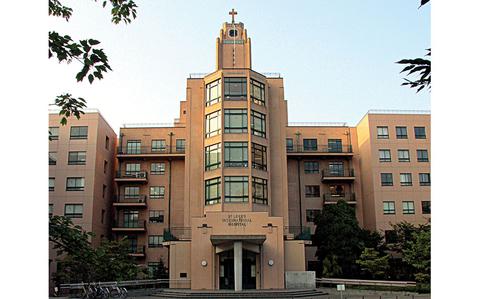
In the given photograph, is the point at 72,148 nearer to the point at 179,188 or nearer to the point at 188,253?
the point at 179,188

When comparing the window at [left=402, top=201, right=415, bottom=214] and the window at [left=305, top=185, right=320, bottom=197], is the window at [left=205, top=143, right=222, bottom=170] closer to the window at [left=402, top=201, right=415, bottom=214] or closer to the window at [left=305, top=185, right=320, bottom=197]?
the window at [left=305, top=185, right=320, bottom=197]

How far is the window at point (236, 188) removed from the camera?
2688 cm

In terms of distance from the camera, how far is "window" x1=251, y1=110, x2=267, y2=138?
93.8 feet

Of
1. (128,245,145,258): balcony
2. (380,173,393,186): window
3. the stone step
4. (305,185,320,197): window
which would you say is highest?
(380,173,393,186): window

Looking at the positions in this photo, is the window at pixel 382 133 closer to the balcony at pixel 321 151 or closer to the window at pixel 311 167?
the balcony at pixel 321 151

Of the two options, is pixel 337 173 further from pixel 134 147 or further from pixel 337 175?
pixel 134 147

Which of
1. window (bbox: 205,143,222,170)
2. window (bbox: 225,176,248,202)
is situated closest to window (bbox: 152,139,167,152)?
window (bbox: 205,143,222,170)

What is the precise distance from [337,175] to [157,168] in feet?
43.4

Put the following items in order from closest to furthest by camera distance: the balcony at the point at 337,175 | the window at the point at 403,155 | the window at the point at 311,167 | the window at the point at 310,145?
the window at the point at 403,155 < the balcony at the point at 337,175 < the window at the point at 311,167 < the window at the point at 310,145

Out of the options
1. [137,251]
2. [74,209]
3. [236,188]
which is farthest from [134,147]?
[236,188]

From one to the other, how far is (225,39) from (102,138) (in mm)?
11058

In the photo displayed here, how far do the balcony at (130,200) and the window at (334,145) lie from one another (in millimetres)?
14131

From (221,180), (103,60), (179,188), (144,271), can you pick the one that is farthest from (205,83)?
(103,60)

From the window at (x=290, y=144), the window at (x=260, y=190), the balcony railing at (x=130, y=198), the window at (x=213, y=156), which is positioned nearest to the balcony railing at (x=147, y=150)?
the balcony railing at (x=130, y=198)
